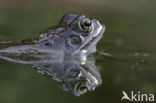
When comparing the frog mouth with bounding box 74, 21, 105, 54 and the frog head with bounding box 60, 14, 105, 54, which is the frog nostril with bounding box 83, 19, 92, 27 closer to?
the frog head with bounding box 60, 14, 105, 54

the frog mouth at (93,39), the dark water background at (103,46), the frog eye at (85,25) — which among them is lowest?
the dark water background at (103,46)

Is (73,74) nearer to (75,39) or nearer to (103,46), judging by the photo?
(75,39)

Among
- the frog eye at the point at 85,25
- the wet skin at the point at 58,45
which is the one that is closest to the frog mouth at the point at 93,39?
the wet skin at the point at 58,45

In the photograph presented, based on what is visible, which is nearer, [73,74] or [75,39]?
[73,74]

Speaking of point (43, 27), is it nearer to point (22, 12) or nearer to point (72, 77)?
point (22, 12)

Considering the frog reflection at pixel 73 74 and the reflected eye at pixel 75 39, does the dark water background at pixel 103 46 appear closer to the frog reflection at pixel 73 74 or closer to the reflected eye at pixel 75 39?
the frog reflection at pixel 73 74

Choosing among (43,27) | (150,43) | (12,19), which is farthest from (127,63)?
(12,19)

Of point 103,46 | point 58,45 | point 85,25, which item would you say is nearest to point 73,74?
point 58,45
